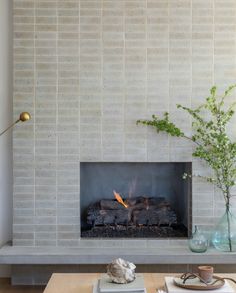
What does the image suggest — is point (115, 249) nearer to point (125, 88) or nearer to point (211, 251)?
point (211, 251)

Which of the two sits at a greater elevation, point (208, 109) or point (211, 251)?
point (208, 109)

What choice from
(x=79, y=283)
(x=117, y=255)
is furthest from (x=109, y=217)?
(x=79, y=283)

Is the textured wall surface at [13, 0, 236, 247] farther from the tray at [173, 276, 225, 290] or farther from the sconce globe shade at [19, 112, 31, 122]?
the tray at [173, 276, 225, 290]

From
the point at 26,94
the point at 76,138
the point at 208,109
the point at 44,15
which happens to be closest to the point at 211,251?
the point at 208,109

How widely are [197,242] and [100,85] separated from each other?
1.38 meters

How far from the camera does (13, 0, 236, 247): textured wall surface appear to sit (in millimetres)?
3617

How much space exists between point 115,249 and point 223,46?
1761 mm

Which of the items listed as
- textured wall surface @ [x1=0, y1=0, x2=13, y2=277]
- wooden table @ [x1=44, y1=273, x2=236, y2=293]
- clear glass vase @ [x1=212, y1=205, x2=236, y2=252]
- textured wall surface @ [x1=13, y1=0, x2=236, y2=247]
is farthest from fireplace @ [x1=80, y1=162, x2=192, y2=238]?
wooden table @ [x1=44, y1=273, x2=236, y2=293]

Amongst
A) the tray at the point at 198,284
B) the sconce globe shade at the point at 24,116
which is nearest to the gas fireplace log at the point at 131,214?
the sconce globe shade at the point at 24,116

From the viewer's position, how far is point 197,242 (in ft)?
11.1

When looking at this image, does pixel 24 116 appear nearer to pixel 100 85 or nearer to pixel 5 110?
pixel 5 110

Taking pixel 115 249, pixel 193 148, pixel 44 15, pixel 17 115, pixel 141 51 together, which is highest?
pixel 44 15

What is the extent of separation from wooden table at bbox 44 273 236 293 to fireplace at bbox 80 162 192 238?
1333 millimetres

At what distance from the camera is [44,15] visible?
3.62m
